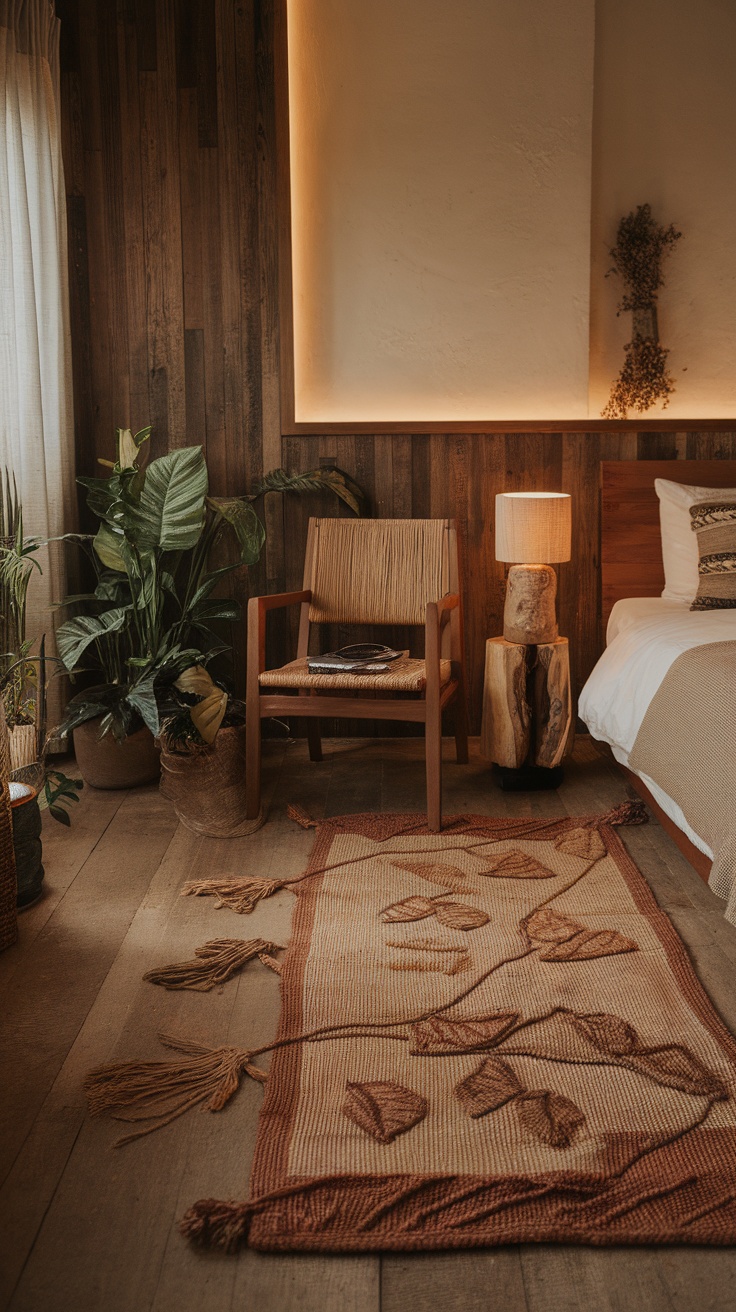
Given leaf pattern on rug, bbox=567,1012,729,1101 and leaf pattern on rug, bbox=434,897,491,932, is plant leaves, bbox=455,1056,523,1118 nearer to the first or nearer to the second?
leaf pattern on rug, bbox=567,1012,729,1101

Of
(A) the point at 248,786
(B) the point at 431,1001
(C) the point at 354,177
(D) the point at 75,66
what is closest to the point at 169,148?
(D) the point at 75,66

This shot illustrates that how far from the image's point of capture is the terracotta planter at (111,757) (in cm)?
327

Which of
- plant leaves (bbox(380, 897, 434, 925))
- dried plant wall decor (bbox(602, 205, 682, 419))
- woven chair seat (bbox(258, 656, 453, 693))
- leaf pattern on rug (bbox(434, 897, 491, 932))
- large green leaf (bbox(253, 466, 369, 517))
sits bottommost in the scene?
leaf pattern on rug (bbox(434, 897, 491, 932))

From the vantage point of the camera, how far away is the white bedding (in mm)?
2715

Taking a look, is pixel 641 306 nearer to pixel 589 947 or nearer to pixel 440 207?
pixel 440 207

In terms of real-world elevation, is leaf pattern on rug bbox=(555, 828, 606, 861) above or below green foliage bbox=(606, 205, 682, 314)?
below

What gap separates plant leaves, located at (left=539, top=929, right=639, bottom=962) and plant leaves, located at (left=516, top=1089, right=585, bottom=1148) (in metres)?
0.48

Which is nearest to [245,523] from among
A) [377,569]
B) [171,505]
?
[171,505]

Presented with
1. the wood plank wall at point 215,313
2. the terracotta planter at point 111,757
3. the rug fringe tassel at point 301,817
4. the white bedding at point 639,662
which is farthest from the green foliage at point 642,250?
the terracotta planter at point 111,757

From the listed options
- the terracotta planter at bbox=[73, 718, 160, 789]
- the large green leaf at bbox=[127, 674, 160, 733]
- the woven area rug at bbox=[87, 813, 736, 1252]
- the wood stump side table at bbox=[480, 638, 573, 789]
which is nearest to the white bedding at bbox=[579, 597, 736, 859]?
the wood stump side table at bbox=[480, 638, 573, 789]

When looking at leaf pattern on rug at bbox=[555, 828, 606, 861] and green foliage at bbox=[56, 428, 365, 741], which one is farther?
green foliage at bbox=[56, 428, 365, 741]

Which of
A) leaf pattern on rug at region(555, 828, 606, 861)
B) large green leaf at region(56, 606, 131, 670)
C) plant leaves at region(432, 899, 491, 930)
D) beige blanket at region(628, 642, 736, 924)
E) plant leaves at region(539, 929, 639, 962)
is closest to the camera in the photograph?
beige blanket at region(628, 642, 736, 924)

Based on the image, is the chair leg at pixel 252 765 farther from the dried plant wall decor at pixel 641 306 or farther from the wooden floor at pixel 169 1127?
the dried plant wall decor at pixel 641 306

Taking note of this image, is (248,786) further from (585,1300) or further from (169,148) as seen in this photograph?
(169,148)
